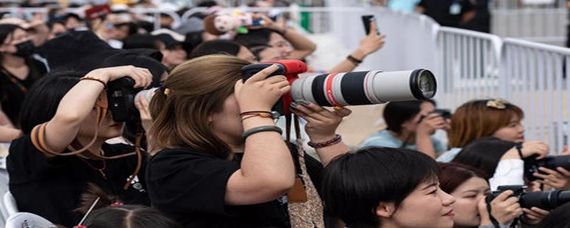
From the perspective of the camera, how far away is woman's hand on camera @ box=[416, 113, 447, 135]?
6.62m

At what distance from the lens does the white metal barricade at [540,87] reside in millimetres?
5914

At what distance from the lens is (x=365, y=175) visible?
10.9 ft

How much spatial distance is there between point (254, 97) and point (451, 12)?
1000 centimetres

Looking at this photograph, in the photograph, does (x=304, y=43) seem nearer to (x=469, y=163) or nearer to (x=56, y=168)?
(x=469, y=163)

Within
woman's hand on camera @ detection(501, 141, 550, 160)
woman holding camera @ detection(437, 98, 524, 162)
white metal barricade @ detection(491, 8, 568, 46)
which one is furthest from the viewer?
white metal barricade @ detection(491, 8, 568, 46)

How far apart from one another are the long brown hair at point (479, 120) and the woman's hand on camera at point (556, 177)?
1377 mm

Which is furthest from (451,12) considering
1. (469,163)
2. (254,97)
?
(254,97)

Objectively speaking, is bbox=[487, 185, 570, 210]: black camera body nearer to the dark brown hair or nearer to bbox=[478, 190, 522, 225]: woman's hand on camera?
bbox=[478, 190, 522, 225]: woman's hand on camera

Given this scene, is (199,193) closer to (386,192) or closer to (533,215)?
(386,192)

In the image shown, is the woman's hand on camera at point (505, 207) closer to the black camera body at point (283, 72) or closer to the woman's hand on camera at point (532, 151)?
the woman's hand on camera at point (532, 151)

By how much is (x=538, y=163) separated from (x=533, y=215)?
63 centimetres

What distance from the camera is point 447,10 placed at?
12.8 m

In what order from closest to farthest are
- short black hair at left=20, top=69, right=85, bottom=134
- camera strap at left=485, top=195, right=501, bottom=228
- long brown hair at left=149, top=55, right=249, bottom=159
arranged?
long brown hair at left=149, top=55, right=249, bottom=159 < camera strap at left=485, top=195, right=501, bottom=228 < short black hair at left=20, top=69, right=85, bottom=134

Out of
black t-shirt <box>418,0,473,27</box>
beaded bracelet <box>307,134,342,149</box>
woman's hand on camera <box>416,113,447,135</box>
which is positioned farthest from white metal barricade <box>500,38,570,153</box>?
black t-shirt <box>418,0,473,27</box>
